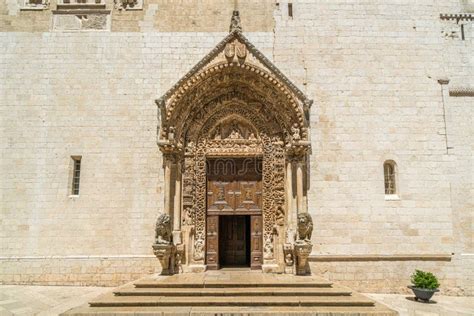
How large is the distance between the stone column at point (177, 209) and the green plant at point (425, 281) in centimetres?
773

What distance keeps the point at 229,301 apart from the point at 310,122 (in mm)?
6845

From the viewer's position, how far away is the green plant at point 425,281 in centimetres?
1070

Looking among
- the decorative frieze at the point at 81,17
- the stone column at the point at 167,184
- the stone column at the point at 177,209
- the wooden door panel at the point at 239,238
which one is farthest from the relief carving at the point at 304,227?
the decorative frieze at the point at 81,17

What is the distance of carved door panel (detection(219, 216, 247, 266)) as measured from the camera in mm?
13562

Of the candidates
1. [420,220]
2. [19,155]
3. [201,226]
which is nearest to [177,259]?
[201,226]

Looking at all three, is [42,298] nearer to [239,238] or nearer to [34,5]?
[239,238]

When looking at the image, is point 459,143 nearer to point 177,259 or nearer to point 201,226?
point 201,226

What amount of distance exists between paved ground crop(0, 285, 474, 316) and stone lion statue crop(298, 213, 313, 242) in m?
2.89

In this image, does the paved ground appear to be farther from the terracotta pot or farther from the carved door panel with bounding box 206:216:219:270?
the carved door panel with bounding box 206:216:219:270

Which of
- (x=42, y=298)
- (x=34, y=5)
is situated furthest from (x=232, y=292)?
(x=34, y=5)

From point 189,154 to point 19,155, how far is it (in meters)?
6.14

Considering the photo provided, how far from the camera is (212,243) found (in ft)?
40.5

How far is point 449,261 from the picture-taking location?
11.9 metres

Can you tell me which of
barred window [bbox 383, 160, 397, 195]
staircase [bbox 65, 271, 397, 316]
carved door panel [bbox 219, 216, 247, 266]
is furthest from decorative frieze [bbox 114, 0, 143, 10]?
barred window [bbox 383, 160, 397, 195]
